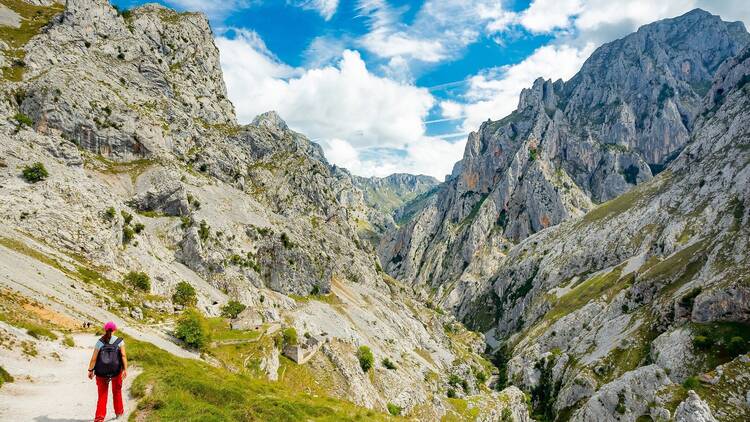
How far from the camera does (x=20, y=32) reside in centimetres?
10431

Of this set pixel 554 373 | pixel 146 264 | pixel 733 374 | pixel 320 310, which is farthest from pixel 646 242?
pixel 146 264

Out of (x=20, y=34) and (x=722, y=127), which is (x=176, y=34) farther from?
(x=722, y=127)

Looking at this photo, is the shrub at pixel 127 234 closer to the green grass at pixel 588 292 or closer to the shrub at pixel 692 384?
the shrub at pixel 692 384

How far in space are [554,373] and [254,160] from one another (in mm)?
130895

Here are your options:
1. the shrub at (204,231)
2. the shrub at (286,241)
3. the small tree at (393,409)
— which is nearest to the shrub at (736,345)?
the small tree at (393,409)

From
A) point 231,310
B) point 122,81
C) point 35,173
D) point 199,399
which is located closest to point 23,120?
point 35,173

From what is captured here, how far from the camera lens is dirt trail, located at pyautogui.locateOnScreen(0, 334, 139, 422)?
48.9ft

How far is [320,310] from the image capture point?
104750mm

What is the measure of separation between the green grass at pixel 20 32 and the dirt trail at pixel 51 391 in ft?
329

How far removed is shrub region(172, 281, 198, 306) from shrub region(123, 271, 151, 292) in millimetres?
5969

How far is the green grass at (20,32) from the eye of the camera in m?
90.5

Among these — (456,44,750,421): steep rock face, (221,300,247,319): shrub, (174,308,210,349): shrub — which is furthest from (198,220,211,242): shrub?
(456,44,750,421): steep rock face

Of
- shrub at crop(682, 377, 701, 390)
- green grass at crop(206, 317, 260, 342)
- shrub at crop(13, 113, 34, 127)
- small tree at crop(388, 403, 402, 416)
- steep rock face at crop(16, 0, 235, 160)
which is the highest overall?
steep rock face at crop(16, 0, 235, 160)

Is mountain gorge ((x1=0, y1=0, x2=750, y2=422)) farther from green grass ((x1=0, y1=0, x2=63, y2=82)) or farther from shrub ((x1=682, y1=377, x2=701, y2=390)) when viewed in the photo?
green grass ((x1=0, y1=0, x2=63, y2=82))
